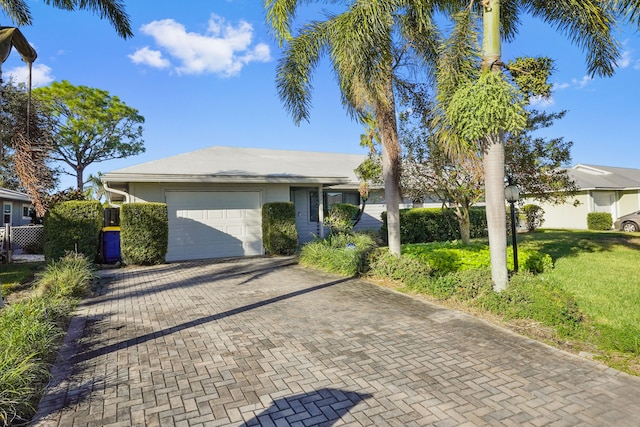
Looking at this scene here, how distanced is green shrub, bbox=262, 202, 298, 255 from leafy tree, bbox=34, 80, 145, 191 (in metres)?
19.9

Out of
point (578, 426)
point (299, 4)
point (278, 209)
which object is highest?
point (299, 4)

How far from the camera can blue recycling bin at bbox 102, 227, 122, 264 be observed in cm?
1120

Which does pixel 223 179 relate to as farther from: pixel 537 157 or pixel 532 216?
pixel 532 216

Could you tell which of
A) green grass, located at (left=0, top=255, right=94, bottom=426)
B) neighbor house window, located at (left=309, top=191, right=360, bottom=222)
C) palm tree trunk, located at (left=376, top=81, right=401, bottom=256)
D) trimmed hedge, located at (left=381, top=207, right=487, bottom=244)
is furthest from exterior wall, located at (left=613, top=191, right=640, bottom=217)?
green grass, located at (left=0, top=255, right=94, bottom=426)

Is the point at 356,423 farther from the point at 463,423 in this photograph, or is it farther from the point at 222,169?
the point at 222,169

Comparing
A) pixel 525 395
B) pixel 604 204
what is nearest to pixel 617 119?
pixel 604 204

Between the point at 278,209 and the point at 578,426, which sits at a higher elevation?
the point at 278,209

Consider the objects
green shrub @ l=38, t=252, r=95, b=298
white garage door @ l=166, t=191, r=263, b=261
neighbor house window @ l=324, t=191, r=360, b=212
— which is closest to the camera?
green shrub @ l=38, t=252, r=95, b=298

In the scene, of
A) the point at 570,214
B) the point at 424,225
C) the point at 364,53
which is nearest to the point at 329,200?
the point at 424,225

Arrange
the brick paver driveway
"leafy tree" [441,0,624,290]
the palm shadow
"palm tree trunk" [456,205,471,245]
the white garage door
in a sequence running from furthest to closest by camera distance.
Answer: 1. the white garage door
2. "palm tree trunk" [456,205,471,245]
3. "leafy tree" [441,0,624,290]
4. the brick paver driveway
5. the palm shadow

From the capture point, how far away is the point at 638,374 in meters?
3.68

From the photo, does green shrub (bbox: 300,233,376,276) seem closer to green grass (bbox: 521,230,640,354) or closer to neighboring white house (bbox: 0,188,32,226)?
green grass (bbox: 521,230,640,354)

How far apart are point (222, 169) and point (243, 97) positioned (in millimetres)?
2936

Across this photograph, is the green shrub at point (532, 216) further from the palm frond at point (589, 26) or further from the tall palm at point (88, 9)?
the tall palm at point (88, 9)
